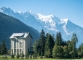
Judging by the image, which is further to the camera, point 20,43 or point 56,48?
point 20,43

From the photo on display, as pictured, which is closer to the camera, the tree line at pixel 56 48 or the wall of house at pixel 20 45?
the tree line at pixel 56 48

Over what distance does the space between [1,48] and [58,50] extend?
4334 centimetres

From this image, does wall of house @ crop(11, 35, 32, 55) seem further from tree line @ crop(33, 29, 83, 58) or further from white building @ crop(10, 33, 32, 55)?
tree line @ crop(33, 29, 83, 58)

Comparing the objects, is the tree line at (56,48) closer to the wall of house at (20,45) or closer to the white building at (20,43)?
the white building at (20,43)

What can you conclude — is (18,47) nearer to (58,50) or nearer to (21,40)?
(21,40)

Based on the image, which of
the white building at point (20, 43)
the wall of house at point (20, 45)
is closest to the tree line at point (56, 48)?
the white building at point (20, 43)

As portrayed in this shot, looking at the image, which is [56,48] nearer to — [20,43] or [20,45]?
[20,43]

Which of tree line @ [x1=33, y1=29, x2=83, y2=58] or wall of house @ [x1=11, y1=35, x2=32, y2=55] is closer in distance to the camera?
tree line @ [x1=33, y1=29, x2=83, y2=58]

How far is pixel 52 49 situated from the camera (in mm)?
121812

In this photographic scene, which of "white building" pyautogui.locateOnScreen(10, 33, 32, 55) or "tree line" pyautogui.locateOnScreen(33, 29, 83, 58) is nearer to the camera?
"tree line" pyautogui.locateOnScreen(33, 29, 83, 58)

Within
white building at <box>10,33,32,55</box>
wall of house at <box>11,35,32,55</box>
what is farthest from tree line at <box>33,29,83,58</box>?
A: wall of house at <box>11,35,32,55</box>

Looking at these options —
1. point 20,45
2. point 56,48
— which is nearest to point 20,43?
point 20,45

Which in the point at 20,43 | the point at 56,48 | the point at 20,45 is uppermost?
the point at 20,43

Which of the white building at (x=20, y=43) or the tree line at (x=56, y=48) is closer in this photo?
the tree line at (x=56, y=48)
